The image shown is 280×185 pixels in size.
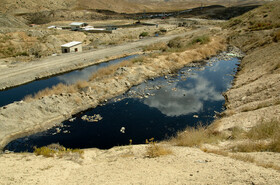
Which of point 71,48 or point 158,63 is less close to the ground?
point 71,48

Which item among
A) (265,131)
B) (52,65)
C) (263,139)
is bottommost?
(263,139)

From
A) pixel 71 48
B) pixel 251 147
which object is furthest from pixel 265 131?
pixel 71 48

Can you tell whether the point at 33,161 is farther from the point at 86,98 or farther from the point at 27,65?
the point at 27,65

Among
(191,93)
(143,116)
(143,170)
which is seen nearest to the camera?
(143,170)

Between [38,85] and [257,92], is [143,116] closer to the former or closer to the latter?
[257,92]

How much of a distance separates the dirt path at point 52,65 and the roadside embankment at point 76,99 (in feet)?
32.3

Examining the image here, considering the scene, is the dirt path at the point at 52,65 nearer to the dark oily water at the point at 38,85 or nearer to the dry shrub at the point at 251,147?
the dark oily water at the point at 38,85

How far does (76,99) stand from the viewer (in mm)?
22312

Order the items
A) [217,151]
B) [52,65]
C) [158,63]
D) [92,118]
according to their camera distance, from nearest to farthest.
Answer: [217,151] < [92,118] < [158,63] < [52,65]

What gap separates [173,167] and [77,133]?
11.1 metres

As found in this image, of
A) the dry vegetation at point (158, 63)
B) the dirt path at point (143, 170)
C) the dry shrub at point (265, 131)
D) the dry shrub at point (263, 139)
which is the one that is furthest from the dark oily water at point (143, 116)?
the dry shrub at point (263, 139)

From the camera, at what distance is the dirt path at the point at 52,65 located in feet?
98.4

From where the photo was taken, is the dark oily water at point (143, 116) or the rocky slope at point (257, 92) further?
the dark oily water at point (143, 116)

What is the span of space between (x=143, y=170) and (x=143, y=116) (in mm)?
11521
